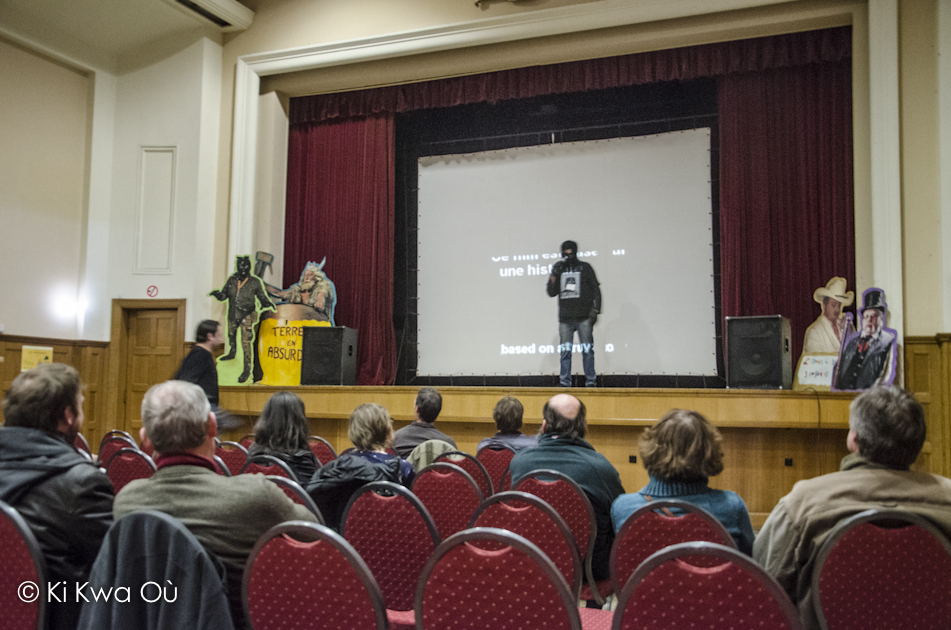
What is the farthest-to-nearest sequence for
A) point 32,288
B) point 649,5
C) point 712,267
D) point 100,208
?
point 100,208
point 32,288
point 712,267
point 649,5

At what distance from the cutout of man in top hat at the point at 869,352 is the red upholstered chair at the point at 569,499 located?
4004 millimetres

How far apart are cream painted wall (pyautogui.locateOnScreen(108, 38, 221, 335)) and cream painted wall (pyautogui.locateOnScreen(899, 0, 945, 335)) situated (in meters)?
6.84

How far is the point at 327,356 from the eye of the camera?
721 cm

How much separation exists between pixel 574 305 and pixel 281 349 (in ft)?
10.5

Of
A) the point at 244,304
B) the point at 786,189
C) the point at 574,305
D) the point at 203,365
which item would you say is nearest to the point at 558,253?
the point at 574,305

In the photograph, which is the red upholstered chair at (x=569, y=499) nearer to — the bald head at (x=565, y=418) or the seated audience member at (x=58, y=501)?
the bald head at (x=565, y=418)

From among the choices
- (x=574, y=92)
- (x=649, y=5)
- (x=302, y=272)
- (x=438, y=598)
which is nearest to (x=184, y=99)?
(x=302, y=272)

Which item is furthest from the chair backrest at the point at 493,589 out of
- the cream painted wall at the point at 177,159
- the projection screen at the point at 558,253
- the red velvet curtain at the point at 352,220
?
the cream painted wall at the point at 177,159

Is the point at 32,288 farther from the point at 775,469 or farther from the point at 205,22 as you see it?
the point at 775,469

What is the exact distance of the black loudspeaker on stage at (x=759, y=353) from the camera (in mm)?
5699

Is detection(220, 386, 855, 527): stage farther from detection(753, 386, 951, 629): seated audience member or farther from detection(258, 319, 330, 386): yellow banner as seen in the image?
detection(753, 386, 951, 629): seated audience member

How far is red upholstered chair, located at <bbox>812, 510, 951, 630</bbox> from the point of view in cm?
155

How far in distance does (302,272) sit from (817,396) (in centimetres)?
556

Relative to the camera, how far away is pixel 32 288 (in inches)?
298
